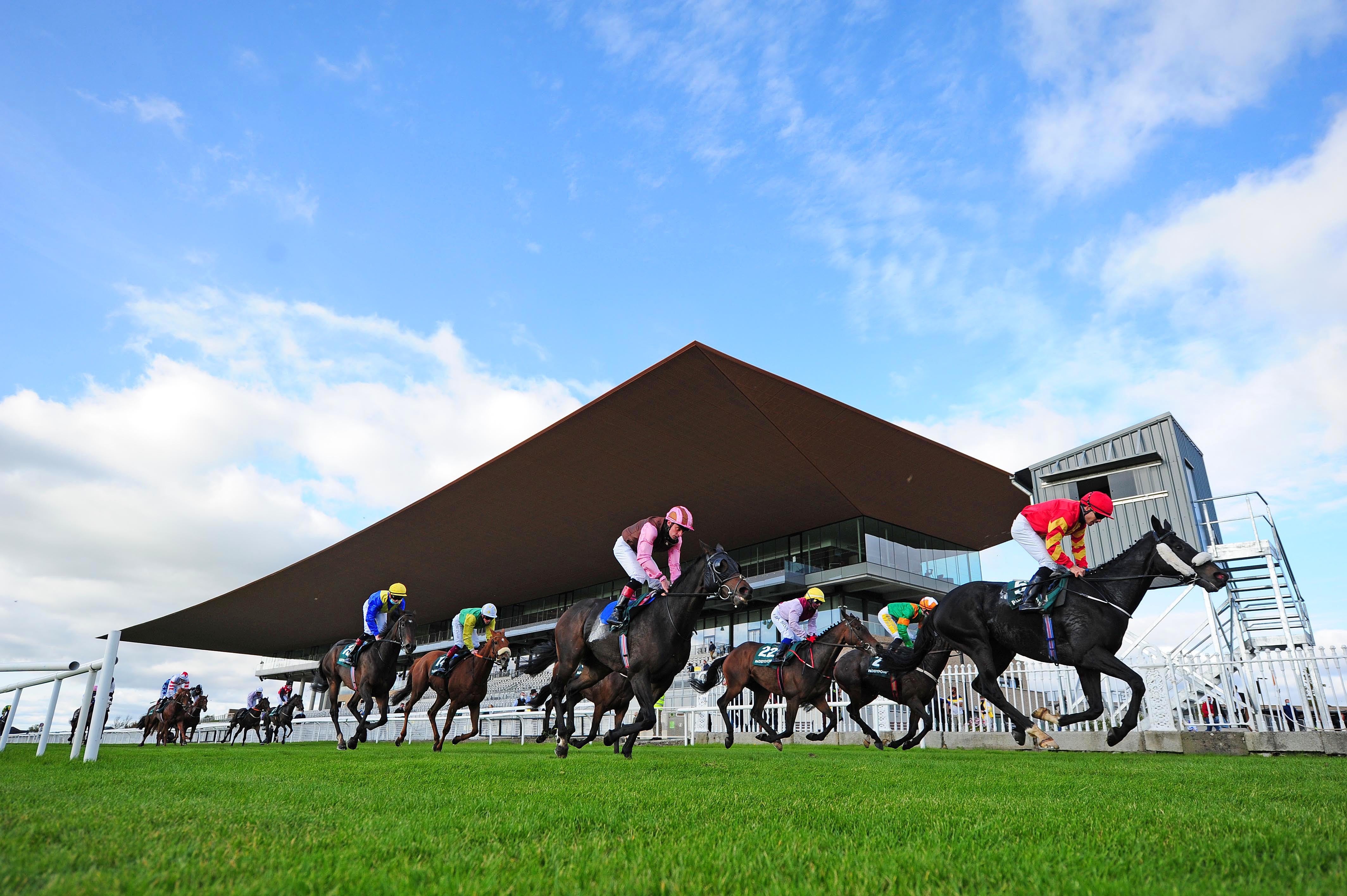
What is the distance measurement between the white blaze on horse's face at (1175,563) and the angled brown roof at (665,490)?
14265 mm

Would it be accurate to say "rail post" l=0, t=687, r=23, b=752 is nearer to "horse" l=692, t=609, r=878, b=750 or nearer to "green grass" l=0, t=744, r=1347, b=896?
"green grass" l=0, t=744, r=1347, b=896

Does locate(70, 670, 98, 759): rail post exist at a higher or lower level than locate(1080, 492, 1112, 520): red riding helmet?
lower

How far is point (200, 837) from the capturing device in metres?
2.77

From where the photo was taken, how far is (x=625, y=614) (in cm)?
807

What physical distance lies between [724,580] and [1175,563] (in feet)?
13.9

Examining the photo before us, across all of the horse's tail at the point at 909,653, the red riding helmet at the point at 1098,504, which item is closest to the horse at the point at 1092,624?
the red riding helmet at the point at 1098,504

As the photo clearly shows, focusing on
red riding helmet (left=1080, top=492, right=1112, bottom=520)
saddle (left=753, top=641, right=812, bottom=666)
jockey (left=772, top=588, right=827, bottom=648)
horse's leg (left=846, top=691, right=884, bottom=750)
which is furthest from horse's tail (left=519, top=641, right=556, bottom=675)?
red riding helmet (left=1080, top=492, right=1112, bottom=520)

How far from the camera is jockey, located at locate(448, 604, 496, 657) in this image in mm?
13008

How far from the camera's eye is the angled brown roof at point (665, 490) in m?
24.0

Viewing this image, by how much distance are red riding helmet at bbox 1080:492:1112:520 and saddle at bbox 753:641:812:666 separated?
16.4 feet

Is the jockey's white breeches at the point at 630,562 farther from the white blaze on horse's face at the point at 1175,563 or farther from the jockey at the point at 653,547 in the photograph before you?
the white blaze on horse's face at the point at 1175,563

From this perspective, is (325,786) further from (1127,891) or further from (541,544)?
(541,544)

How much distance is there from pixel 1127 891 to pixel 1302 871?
0.75m

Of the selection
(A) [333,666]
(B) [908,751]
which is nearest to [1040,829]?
(B) [908,751]
